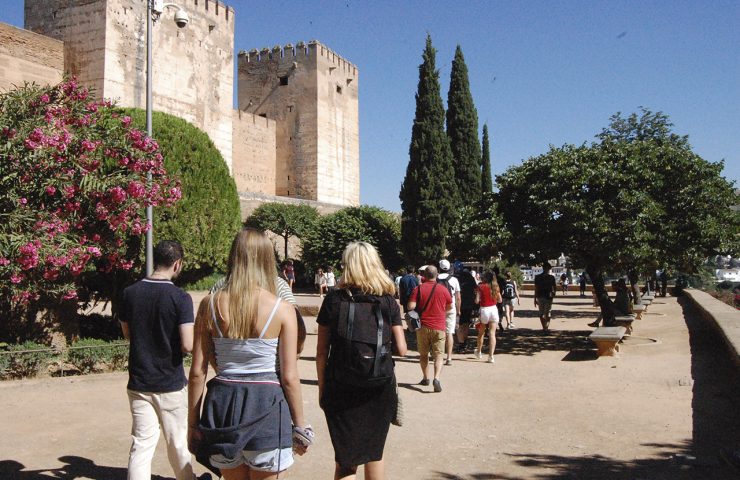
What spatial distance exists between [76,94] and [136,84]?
17679mm

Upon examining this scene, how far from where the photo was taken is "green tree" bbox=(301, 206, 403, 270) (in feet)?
105

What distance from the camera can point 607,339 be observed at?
33.3ft

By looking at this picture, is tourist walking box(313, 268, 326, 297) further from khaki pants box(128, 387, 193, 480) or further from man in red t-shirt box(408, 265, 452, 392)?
khaki pants box(128, 387, 193, 480)

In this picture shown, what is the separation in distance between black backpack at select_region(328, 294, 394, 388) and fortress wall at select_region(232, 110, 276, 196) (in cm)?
3555

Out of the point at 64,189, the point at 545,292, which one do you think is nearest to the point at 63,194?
the point at 64,189

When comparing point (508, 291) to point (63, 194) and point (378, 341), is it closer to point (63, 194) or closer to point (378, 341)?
point (63, 194)

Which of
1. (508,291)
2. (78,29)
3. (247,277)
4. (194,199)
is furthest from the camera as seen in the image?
(78,29)

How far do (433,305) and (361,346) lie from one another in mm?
4528

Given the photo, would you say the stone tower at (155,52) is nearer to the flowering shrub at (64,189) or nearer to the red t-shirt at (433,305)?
the flowering shrub at (64,189)

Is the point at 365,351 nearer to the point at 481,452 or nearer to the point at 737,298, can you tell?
the point at 481,452

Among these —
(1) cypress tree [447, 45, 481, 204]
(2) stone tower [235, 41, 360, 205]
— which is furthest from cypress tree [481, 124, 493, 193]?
(2) stone tower [235, 41, 360, 205]

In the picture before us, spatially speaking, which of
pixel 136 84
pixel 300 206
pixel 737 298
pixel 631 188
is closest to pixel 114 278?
pixel 631 188

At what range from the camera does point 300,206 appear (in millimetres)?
34781

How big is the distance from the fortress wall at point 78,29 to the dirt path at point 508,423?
63.4ft
